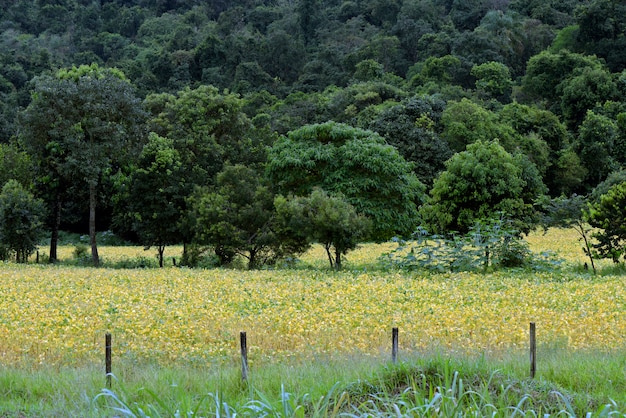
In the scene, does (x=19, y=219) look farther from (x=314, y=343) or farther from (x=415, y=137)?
(x=415, y=137)

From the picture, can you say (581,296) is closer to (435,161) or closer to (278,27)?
(435,161)

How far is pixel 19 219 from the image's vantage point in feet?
117

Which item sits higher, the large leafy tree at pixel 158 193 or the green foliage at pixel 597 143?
the green foliage at pixel 597 143

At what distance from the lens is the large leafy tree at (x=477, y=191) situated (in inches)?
1136

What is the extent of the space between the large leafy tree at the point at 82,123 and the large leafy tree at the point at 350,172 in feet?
24.5

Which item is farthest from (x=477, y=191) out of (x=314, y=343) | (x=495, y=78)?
(x=495, y=78)

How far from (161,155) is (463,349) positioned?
26.3 m

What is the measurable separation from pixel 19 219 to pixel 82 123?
6.36 metres

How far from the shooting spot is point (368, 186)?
110 feet

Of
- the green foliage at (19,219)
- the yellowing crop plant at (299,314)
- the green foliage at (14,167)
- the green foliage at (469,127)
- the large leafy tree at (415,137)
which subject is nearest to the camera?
the yellowing crop plant at (299,314)

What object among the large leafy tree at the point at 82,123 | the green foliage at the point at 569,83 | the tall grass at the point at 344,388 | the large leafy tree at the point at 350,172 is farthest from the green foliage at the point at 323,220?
the green foliage at the point at 569,83

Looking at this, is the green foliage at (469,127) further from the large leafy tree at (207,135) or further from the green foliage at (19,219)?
the green foliage at (19,219)

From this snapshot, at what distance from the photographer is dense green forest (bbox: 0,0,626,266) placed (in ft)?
102

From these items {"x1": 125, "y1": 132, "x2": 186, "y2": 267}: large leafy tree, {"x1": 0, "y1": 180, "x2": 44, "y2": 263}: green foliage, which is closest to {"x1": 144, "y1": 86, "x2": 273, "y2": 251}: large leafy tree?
{"x1": 125, "y1": 132, "x2": 186, "y2": 267}: large leafy tree
